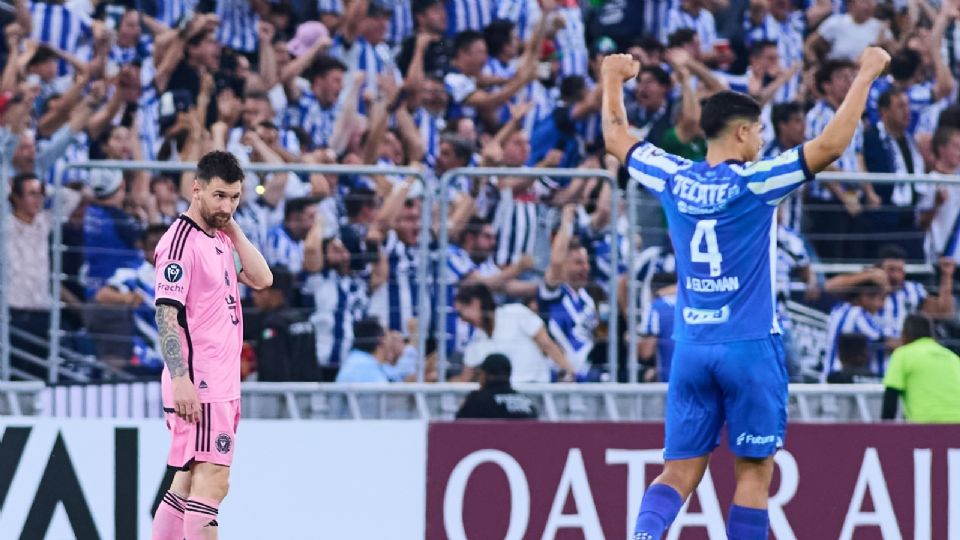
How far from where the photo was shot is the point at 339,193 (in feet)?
40.7

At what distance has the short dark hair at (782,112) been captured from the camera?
14.8 m

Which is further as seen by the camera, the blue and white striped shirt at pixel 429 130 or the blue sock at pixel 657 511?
the blue and white striped shirt at pixel 429 130

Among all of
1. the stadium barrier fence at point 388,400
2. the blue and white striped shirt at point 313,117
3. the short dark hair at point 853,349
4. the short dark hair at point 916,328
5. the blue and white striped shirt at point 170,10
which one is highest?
the blue and white striped shirt at point 170,10

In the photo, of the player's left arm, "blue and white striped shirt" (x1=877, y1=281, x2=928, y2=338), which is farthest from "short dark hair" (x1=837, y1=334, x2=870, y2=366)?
the player's left arm

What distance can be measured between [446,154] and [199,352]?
20.2 feet

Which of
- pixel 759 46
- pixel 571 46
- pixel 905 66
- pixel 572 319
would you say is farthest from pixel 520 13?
pixel 572 319

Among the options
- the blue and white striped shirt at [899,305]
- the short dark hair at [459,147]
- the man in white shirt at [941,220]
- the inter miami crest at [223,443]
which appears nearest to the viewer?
the inter miami crest at [223,443]

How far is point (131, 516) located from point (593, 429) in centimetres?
264

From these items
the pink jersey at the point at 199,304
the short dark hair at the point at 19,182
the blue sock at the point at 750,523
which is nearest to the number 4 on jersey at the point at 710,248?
the blue sock at the point at 750,523

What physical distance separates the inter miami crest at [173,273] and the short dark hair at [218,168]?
0.43m

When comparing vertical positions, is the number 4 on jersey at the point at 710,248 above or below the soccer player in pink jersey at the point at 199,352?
above

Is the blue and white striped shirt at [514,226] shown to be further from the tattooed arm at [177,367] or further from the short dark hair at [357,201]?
the tattooed arm at [177,367]

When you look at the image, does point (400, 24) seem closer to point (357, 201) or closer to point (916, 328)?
point (357, 201)

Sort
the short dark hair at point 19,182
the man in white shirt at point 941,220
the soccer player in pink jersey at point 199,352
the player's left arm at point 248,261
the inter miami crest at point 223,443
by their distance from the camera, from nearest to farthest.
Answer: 1. the soccer player in pink jersey at point 199,352
2. the inter miami crest at point 223,443
3. the player's left arm at point 248,261
4. the short dark hair at point 19,182
5. the man in white shirt at point 941,220
